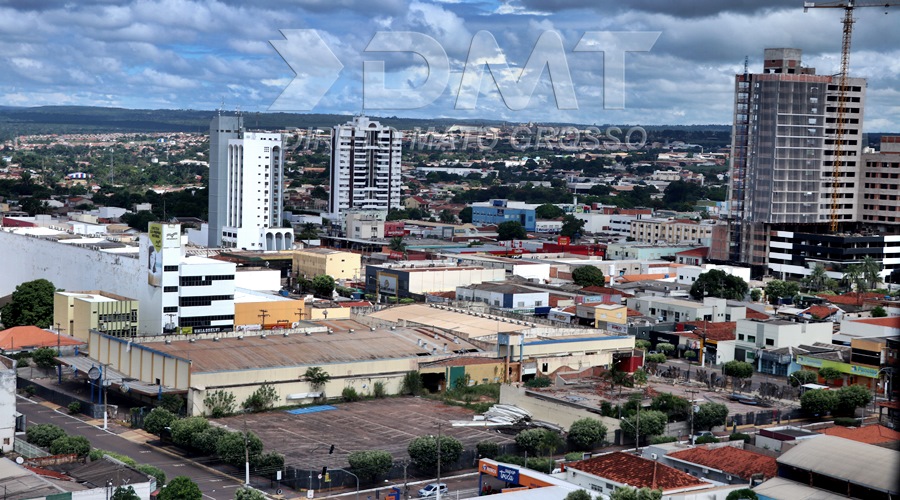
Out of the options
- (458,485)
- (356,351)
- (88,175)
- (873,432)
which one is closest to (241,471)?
(458,485)

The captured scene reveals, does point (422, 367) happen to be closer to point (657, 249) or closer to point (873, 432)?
point (873, 432)

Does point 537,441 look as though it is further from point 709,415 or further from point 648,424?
point 709,415

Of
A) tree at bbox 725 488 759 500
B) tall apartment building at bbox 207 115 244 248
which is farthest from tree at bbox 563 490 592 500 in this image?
tall apartment building at bbox 207 115 244 248

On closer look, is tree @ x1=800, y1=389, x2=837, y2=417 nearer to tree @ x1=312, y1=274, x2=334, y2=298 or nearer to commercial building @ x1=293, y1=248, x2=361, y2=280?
tree @ x1=312, y1=274, x2=334, y2=298

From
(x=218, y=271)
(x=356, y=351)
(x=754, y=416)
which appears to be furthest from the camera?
(x=218, y=271)

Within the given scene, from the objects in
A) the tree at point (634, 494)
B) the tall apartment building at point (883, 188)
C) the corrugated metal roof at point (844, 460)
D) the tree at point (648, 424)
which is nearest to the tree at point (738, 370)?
the tree at point (648, 424)

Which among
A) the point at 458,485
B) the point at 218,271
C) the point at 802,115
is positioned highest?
the point at 802,115
